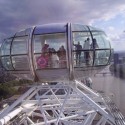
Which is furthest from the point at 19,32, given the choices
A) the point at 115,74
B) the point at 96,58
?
the point at 115,74

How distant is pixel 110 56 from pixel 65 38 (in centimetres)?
251

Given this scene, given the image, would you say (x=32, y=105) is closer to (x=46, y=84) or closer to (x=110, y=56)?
(x=46, y=84)

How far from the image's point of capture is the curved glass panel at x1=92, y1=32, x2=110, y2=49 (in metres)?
16.3

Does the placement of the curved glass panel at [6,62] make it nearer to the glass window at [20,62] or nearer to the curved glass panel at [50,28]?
the glass window at [20,62]

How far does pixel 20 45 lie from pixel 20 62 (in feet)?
2.39

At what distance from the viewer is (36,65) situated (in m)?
16.1

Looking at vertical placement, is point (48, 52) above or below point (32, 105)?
above

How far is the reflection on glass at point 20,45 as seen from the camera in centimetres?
1607

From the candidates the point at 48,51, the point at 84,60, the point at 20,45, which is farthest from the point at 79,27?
the point at 20,45

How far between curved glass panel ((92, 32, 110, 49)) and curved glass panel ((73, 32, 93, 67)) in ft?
1.20

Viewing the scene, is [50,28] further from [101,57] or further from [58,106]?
[58,106]

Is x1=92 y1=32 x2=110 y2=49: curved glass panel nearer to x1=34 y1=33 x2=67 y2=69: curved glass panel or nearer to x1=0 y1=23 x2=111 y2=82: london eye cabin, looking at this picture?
x1=0 y1=23 x2=111 y2=82: london eye cabin

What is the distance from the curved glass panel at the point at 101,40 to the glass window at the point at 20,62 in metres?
3.04

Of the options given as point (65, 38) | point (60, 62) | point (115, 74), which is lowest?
point (115, 74)
